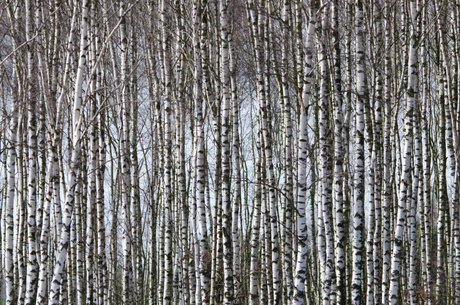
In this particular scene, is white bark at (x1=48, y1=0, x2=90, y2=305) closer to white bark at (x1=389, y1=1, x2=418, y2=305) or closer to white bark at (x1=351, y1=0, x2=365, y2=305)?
white bark at (x1=351, y1=0, x2=365, y2=305)

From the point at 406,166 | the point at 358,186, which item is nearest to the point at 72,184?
the point at 358,186

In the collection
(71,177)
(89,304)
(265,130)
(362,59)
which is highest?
(362,59)

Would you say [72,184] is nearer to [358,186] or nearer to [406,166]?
[358,186]

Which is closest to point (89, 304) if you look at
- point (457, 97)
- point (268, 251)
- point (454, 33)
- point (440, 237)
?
point (268, 251)

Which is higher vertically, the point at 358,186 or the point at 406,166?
the point at 406,166

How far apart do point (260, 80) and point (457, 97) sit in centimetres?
596

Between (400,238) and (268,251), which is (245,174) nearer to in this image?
(268,251)

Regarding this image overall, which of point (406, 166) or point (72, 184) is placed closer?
point (72, 184)

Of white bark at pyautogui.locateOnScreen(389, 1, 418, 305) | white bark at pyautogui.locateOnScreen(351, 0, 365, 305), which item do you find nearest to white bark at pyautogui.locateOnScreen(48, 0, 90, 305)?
white bark at pyautogui.locateOnScreen(351, 0, 365, 305)

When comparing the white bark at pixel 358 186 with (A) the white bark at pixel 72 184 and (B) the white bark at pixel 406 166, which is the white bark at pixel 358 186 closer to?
(B) the white bark at pixel 406 166

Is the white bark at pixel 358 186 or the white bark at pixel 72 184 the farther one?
the white bark at pixel 358 186

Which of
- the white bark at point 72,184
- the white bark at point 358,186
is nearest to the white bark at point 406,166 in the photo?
the white bark at point 358,186

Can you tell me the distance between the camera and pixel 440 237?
10594 mm

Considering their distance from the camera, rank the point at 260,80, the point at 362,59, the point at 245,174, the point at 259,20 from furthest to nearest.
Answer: the point at 245,174 < the point at 259,20 < the point at 260,80 < the point at 362,59
